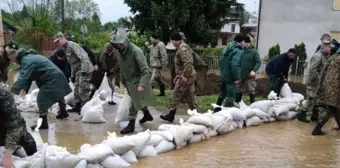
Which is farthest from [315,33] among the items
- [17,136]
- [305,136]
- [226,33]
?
[226,33]

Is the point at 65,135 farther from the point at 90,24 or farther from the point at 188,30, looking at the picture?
the point at 90,24

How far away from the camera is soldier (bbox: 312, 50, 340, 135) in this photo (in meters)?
5.89

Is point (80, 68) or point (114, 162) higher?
point (80, 68)

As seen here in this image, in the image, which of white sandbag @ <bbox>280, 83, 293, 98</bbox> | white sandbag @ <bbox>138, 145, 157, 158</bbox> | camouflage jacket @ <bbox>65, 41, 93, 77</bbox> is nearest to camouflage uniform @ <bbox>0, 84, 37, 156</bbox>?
white sandbag @ <bbox>138, 145, 157, 158</bbox>

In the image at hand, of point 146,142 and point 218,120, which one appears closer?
point 146,142

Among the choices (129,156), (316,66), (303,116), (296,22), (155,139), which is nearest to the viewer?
(129,156)

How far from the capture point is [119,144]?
4430 millimetres

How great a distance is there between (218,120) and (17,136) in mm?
3129

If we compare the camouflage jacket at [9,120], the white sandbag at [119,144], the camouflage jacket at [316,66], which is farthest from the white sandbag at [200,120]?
the camouflage jacket at [9,120]

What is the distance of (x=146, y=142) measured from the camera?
4.74 metres

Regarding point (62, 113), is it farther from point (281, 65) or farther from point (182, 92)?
point (281, 65)

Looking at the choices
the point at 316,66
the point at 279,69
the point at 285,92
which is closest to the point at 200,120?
the point at 316,66

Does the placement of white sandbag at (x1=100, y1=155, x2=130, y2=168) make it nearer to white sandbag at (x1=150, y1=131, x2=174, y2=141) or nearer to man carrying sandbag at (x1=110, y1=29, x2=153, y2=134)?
white sandbag at (x1=150, y1=131, x2=174, y2=141)

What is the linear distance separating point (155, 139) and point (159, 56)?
4.44 metres
